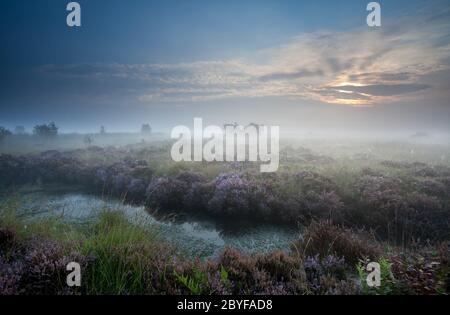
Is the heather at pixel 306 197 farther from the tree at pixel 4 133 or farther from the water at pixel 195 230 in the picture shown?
the tree at pixel 4 133

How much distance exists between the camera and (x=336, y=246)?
248 inches

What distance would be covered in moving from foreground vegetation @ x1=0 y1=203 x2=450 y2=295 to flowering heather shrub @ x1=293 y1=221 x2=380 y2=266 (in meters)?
0.05

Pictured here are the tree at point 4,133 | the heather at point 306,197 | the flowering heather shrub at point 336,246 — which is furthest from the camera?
the tree at point 4,133

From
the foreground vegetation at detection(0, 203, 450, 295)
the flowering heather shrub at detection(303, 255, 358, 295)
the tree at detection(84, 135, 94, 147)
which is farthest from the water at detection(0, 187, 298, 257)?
the tree at detection(84, 135, 94, 147)

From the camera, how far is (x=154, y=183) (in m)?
13.0

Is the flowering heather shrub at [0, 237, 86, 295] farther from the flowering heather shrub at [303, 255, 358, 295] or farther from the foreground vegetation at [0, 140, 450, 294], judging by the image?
the flowering heather shrub at [303, 255, 358, 295]

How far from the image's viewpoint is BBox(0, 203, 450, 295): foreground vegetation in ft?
12.9

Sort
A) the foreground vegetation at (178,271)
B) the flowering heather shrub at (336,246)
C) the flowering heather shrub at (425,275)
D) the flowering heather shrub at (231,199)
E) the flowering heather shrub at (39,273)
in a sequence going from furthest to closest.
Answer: the flowering heather shrub at (231,199), the flowering heather shrub at (336,246), the foreground vegetation at (178,271), the flowering heather shrub at (39,273), the flowering heather shrub at (425,275)

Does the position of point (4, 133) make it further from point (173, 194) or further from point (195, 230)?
point (195, 230)

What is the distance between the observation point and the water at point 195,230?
7.50 meters

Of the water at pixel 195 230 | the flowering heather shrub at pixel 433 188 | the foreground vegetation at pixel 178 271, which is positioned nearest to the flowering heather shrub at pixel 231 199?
the water at pixel 195 230

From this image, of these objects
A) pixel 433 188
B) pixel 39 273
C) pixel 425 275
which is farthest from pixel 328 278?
pixel 433 188

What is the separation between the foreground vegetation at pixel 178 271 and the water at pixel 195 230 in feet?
5.17
